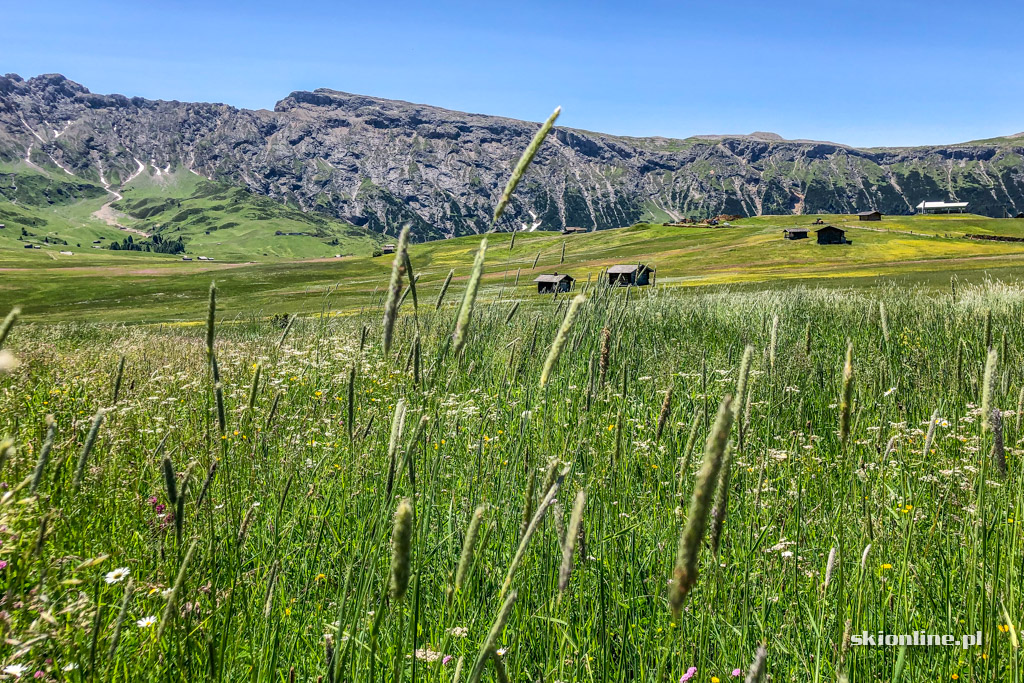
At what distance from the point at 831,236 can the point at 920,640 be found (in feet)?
357

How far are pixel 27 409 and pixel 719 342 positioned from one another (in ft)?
35.0

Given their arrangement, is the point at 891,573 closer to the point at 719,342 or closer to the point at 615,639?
the point at 615,639

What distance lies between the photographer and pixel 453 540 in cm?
332

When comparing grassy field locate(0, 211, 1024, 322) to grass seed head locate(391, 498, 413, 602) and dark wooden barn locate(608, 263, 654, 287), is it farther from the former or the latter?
grass seed head locate(391, 498, 413, 602)

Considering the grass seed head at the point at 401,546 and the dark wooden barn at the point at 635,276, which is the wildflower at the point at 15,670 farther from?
the dark wooden barn at the point at 635,276

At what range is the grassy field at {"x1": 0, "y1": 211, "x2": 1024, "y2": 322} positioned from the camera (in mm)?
58375

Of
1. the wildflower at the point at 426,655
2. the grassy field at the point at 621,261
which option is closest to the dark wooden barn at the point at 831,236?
the grassy field at the point at 621,261

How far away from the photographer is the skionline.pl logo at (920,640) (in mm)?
2213

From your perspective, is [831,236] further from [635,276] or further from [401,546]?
[401,546]

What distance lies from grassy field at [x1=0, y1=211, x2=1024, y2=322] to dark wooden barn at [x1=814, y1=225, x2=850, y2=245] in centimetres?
215

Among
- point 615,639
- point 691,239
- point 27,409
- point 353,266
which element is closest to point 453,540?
point 615,639

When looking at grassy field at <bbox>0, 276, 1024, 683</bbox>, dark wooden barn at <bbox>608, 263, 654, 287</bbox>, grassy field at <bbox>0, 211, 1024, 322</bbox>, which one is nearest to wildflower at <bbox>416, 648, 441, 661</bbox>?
grassy field at <bbox>0, 276, 1024, 683</bbox>

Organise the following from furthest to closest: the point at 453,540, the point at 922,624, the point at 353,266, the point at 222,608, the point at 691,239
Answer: the point at 353,266 → the point at 691,239 → the point at 453,540 → the point at 922,624 → the point at 222,608

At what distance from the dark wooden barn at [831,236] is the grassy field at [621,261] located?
2.15 meters
